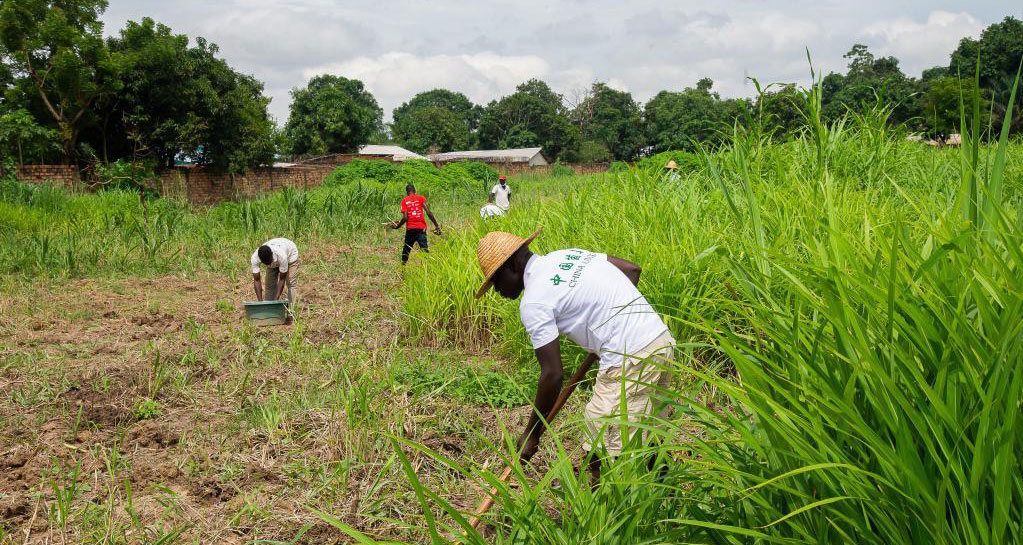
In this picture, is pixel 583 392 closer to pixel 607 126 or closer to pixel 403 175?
pixel 403 175

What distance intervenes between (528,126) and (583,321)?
225 ft

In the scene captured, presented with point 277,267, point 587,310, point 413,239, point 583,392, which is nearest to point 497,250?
point 587,310

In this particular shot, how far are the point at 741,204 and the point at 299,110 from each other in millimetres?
45105

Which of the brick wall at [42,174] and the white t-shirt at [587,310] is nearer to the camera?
the white t-shirt at [587,310]

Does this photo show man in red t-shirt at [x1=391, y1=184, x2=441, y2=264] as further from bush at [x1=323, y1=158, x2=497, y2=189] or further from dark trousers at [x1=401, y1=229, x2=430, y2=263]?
bush at [x1=323, y1=158, x2=497, y2=189]

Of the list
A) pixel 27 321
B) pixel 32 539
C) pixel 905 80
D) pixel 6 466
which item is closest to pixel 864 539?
pixel 32 539

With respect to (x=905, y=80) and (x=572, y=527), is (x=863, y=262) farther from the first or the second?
(x=905, y=80)

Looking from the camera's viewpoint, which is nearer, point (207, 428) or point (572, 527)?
point (572, 527)

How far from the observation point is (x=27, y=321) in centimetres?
618

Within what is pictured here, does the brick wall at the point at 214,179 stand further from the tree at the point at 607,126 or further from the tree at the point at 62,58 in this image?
the tree at the point at 607,126

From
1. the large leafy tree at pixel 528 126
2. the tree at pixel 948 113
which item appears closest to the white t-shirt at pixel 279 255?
the tree at pixel 948 113

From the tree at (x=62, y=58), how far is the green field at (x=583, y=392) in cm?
1373

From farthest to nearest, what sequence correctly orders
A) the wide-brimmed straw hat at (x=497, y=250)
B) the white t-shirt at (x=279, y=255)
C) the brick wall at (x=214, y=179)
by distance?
the brick wall at (x=214, y=179), the white t-shirt at (x=279, y=255), the wide-brimmed straw hat at (x=497, y=250)

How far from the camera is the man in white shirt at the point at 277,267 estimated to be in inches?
266
